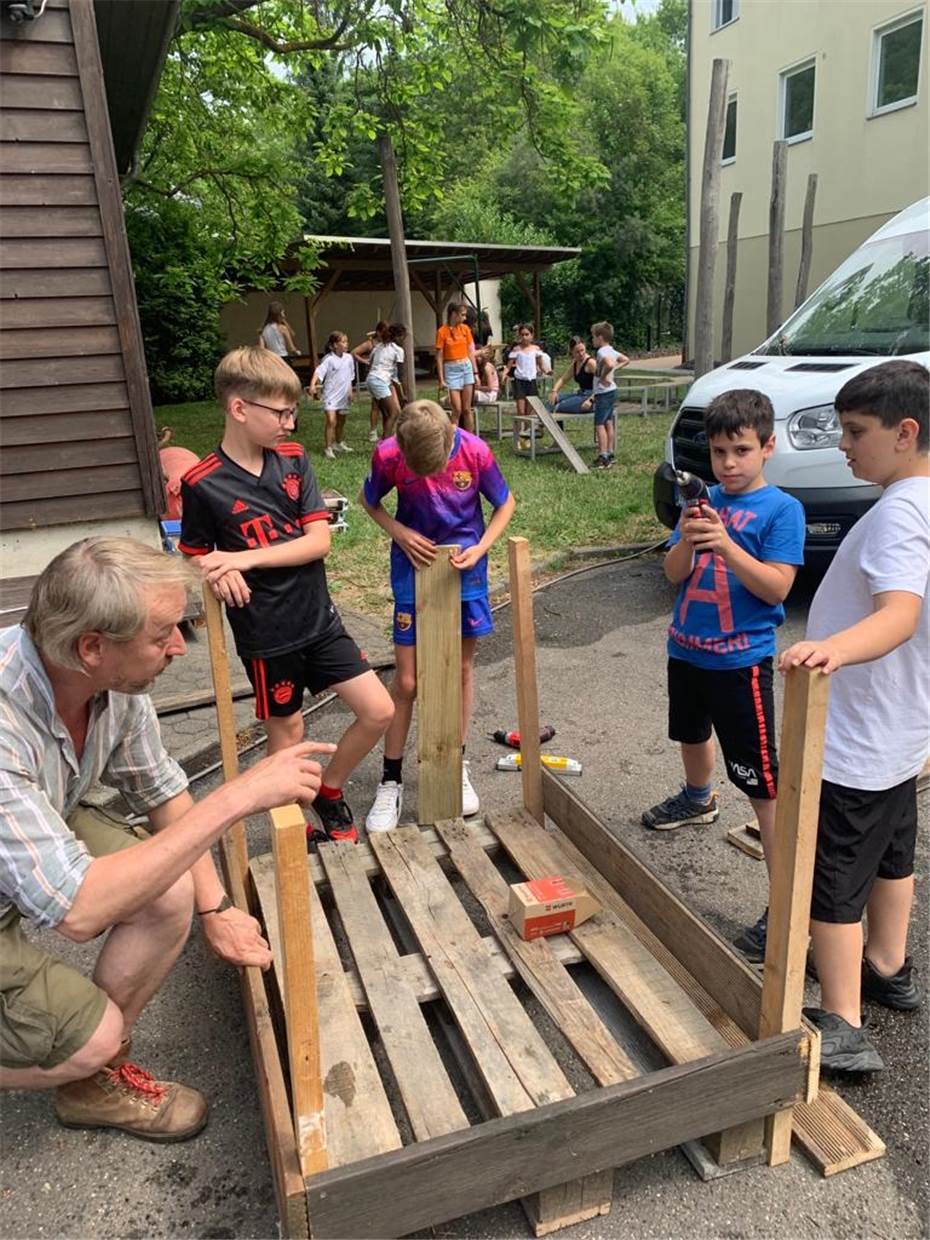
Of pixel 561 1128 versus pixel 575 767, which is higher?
pixel 561 1128

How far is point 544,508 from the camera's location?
869cm

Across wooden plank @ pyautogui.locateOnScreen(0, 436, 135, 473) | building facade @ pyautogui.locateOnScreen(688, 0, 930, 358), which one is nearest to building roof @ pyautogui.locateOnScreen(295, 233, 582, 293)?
building facade @ pyautogui.locateOnScreen(688, 0, 930, 358)

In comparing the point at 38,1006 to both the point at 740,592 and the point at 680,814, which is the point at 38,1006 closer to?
the point at 740,592

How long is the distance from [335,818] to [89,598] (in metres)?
1.76

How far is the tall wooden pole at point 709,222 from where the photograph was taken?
9.08 m

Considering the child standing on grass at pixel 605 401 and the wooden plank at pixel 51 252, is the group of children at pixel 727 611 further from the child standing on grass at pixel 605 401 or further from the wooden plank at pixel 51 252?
the child standing on grass at pixel 605 401

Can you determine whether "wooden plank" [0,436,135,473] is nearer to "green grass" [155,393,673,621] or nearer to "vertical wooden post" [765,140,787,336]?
"green grass" [155,393,673,621]

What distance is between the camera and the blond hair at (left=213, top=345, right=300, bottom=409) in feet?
9.12

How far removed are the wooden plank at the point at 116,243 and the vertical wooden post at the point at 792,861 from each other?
15.3 ft

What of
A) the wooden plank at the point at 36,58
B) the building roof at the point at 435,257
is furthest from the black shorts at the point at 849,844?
the building roof at the point at 435,257

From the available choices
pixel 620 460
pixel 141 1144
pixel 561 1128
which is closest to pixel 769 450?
pixel 561 1128

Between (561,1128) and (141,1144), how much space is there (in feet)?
3.51

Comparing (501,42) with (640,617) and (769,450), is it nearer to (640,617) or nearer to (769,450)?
(640,617)

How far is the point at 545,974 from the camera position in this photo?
2391mm
